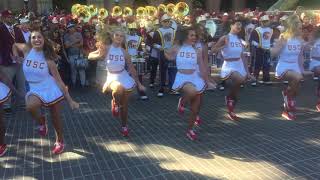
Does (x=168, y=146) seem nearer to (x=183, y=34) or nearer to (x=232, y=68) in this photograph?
(x=183, y=34)

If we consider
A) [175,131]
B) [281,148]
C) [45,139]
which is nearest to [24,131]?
[45,139]

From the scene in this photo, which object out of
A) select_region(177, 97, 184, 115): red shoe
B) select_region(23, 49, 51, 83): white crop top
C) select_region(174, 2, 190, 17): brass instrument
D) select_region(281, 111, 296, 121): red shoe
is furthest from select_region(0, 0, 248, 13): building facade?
select_region(23, 49, 51, 83): white crop top

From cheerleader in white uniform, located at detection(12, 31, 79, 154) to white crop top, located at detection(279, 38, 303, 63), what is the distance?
14.3 feet

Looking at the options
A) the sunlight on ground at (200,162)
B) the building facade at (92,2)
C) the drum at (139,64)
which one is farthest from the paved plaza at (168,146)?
the building facade at (92,2)

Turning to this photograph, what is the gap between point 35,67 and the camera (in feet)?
22.9

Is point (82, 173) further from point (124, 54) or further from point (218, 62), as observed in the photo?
point (218, 62)

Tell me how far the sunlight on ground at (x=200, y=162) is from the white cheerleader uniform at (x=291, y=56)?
3.09 metres

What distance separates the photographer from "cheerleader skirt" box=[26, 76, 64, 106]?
693cm

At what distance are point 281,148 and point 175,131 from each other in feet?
6.38

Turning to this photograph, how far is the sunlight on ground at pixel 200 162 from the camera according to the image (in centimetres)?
616

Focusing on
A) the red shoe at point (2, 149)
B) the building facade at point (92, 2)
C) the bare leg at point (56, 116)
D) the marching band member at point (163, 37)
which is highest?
the building facade at point (92, 2)

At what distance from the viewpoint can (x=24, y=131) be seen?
8617 millimetres

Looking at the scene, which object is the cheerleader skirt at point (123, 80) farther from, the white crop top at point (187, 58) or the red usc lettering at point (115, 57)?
the white crop top at point (187, 58)

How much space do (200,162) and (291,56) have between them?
3.67 meters
